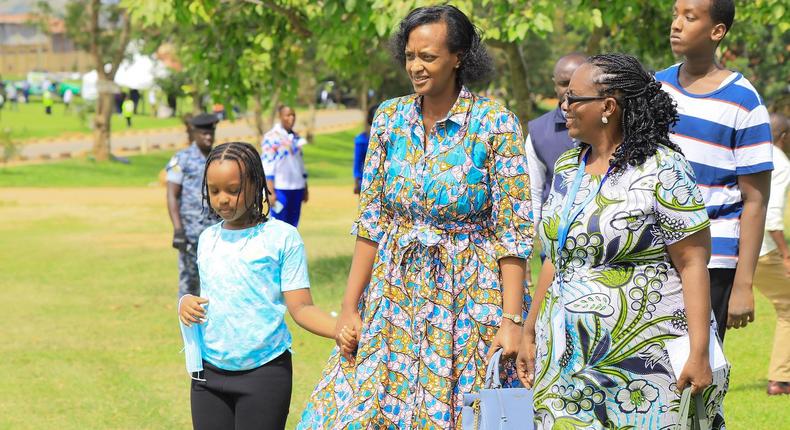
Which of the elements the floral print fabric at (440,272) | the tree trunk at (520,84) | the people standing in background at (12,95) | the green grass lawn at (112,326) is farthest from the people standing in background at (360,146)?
the people standing in background at (12,95)

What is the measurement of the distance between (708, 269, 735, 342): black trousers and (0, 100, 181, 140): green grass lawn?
4366 centimetres

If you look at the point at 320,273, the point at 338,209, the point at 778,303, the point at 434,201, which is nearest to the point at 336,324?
the point at 434,201

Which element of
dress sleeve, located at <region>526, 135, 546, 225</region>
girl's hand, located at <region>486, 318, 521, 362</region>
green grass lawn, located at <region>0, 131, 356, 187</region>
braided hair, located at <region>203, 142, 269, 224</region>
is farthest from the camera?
green grass lawn, located at <region>0, 131, 356, 187</region>

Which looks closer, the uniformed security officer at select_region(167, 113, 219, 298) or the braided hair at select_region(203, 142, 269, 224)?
the braided hair at select_region(203, 142, 269, 224)

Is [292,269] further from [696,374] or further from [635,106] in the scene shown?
[696,374]

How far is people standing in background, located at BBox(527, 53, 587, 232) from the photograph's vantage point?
21.1 feet

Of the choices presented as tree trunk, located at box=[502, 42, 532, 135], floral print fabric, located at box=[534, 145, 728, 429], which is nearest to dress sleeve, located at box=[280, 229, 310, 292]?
floral print fabric, located at box=[534, 145, 728, 429]

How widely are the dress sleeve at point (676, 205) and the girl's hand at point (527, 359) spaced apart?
649 mm

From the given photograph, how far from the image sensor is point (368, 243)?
4.48 m

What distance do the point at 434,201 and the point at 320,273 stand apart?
955 centimetres

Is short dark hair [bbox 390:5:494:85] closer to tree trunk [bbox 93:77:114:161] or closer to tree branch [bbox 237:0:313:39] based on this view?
tree branch [bbox 237:0:313:39]

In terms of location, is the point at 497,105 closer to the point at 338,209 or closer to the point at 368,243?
Answer: the point at 368,243

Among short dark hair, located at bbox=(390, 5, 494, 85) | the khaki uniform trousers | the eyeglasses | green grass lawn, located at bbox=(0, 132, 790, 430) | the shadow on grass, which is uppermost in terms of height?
short dark hair, located at bbox=(390, 5, 494, 85)

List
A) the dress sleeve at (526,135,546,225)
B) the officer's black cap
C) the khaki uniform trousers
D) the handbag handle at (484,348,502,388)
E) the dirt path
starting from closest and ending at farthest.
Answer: the handbag handle at (484,348,502,388) → the dress sleeve at (526,135,546,225) → the khaki uniform trousers → the officer's black cap → the dirt path
